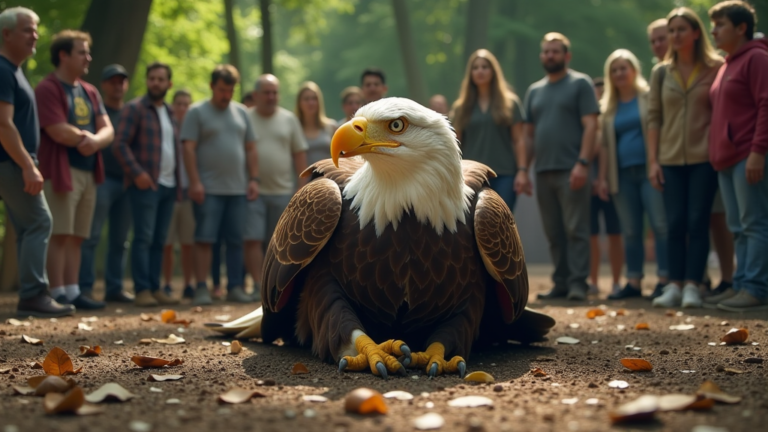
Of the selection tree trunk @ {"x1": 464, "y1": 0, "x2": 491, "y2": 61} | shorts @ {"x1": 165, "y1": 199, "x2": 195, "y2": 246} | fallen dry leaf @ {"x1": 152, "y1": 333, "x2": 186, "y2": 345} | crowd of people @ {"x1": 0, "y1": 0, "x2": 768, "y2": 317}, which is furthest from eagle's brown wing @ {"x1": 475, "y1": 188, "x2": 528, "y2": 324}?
tree trunk @ {"x1": 464, "y1": 0, "x2": 491, "y2": 61}

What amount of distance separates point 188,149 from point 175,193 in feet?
1.72

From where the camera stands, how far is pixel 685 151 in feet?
23.7

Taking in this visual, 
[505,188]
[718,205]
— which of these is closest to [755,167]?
[718,205]

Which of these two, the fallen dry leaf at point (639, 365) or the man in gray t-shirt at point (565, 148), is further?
the man in gray t-shirt at point (565, 148)

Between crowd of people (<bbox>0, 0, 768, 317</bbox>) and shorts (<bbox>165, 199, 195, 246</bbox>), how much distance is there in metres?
0.03

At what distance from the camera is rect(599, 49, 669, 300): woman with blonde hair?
8.16 meters

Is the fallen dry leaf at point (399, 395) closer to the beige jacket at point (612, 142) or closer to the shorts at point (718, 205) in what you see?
the shorts at point (718, 205)

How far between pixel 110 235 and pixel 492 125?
4216 millimetres

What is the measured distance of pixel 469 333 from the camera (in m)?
4.29

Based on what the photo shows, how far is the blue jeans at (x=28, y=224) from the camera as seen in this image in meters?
6.48

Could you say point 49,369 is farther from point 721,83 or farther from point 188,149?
point 721,83

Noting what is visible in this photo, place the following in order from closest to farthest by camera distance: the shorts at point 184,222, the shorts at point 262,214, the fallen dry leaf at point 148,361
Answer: the fallen dry leaf at point 148,361 < the shorts at point 262,214 < the shorts at point 184,222

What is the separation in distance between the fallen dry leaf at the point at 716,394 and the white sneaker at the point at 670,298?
4174mm

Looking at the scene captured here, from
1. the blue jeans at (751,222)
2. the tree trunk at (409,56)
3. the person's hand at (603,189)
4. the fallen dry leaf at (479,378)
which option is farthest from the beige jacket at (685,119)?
the tree trunk at (409,56)
